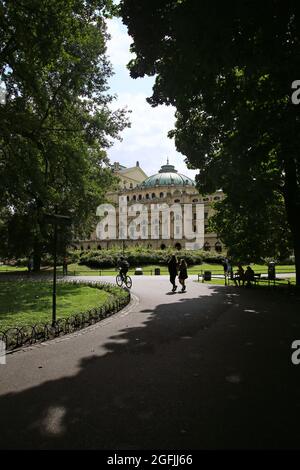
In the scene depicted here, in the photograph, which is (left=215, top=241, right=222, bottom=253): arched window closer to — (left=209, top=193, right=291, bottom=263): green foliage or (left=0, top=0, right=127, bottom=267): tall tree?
(left=209, top=193, right=291, bottom=263): green foliage

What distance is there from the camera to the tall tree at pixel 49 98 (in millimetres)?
11492

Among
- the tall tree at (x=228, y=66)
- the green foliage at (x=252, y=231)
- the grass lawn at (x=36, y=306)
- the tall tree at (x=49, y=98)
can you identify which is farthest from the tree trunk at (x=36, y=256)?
the tall tree at (x=228, y=66)

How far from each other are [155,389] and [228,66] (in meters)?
7.72

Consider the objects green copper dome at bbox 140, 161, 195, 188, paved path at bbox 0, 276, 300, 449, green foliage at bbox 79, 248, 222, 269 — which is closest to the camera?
paved path at bbox 0, 276, 300, 449

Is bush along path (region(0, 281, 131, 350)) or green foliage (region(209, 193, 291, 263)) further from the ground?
green foliage (region(209, 193, 291, 263))

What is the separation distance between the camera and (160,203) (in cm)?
9294

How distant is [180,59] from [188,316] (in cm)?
808

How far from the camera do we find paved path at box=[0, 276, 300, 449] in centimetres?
412

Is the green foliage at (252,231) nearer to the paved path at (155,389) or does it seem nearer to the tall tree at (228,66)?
the tall tree at (228,66)

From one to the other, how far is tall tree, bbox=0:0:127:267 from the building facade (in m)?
58.0

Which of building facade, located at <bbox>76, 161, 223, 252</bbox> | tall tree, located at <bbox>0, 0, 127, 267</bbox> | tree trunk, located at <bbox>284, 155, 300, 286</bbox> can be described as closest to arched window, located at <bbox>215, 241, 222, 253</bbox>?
building facade, located at <bbox>76, 161, 223, 252</bbox>

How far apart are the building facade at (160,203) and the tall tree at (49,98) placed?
5802cm

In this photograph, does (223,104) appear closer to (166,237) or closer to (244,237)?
(244,237)

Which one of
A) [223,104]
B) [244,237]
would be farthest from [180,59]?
[244,237]
